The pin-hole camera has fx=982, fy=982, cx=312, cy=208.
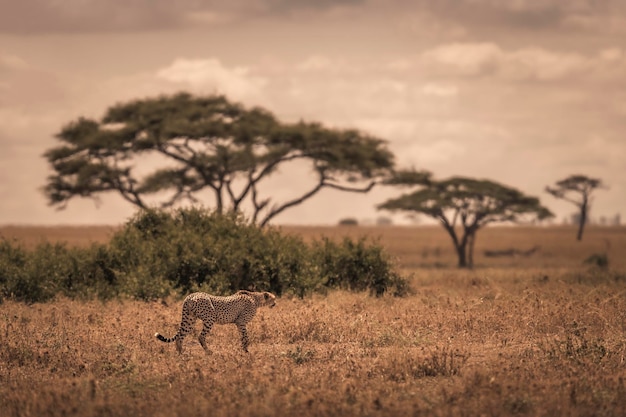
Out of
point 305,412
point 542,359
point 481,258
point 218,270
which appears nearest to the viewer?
point 305,412

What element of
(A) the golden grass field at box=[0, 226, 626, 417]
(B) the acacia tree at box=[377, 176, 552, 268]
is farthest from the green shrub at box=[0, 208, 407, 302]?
(B) the acacia tree at box=[377, 176, 552, 268]

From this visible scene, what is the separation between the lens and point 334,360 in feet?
42.6

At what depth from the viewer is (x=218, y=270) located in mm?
22719

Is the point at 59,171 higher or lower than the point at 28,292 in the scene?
higher

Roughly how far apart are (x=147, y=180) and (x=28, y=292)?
2374cm

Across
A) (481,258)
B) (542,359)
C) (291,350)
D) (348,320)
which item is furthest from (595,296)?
(481,258)

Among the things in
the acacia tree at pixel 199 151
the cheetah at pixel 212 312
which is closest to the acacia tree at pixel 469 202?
the acacia tree at pixel 199 151

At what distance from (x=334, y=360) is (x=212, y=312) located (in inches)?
78.1

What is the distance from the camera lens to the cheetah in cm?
1375

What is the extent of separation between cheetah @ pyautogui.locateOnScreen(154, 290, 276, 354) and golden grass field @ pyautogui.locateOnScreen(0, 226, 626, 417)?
284 mm

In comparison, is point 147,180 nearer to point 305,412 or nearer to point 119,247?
point 119,247

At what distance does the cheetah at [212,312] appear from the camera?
1375 centimetres

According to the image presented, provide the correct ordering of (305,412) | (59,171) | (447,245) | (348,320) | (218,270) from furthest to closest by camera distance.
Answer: (447,245) → (59,171) → (218,270) → (348,320) → (305,412)

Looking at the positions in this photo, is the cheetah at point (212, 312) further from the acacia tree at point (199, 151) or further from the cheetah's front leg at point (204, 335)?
the acacia tree at point (199, 151)
